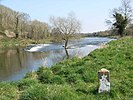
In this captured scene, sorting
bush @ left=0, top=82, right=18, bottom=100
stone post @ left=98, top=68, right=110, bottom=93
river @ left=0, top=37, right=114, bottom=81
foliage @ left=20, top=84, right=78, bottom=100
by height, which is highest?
stone post @ left=98, top=68, right=110, bottom=93

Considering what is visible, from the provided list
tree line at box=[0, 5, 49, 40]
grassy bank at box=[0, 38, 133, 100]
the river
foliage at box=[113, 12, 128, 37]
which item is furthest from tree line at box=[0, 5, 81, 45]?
grassy bank at box=[0, 38, 133, 100]

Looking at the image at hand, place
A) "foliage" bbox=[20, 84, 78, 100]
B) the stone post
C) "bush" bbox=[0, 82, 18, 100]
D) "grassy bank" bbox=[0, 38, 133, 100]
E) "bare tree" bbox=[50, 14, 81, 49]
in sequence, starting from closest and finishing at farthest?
"foliage" bbox=[20, 84, 78, 100] → "grassy bank" bbox=[0, 38, 133, 100] → "bush" bbox=[0, 82, 18, 100] → the stone post → "bare tree" bbox=[50, 14, 81, 49]

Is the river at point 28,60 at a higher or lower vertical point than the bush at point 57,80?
lower

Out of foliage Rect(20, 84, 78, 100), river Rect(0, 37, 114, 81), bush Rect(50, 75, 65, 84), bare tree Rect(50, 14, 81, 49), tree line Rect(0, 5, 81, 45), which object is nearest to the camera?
foliage Rect(20, 84, 78, 100)

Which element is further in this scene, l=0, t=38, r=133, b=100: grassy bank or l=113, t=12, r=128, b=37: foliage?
l=113, t=12, r=128, b=37: foliage

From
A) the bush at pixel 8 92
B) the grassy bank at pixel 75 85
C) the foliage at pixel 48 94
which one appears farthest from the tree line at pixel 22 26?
the foliage at pixel 48 94

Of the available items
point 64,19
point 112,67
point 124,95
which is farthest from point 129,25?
point 124,95

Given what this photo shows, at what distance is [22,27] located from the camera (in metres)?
88.1

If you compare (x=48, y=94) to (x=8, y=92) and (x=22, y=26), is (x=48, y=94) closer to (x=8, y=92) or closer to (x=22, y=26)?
(x=8, y=92)

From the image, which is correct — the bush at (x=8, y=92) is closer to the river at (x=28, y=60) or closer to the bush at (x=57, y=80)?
the bush at (x=57, y=80)

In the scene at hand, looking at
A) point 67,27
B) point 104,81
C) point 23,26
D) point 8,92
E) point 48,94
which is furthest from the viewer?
point 23,26

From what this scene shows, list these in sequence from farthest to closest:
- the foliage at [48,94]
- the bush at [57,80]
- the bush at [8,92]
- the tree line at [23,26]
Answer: the tree line at [23,26] < the bush at [57,80] < the bush at [8,92] < the foliage at [48,94]

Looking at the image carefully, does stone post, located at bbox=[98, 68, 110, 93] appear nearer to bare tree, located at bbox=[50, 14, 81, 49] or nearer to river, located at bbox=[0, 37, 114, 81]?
river, located at bbox=[0, 37, 114, 81]

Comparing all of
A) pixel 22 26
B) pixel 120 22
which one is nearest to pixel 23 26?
pixel 22 26
